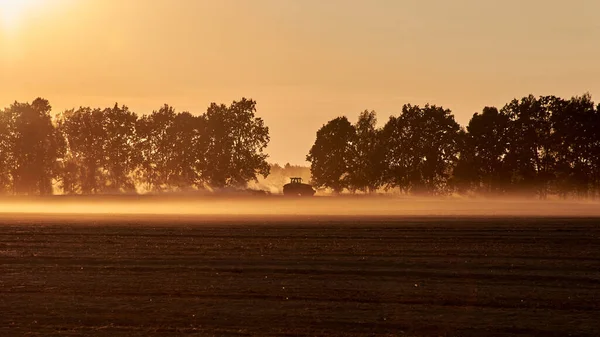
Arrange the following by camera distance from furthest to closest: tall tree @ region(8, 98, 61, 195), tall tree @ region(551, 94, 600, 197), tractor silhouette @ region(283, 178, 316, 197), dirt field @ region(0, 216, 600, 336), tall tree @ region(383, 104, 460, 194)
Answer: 1. tall tree @ region(8, 98, 61, 195)
2. tractor silhouette @ region(283, 178, 316, 197)
3. tall tree @ region(383, 104, 460, 194)
4. tall tree @ region(551, 94, 600, 197)
5. dirt field @ region(0, 216, 600, 336)

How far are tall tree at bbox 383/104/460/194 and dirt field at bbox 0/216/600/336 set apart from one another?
56.0 metres

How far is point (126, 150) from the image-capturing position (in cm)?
9694

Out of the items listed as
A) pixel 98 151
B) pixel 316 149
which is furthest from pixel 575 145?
pixel 98 151

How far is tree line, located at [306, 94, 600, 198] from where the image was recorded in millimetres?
79500

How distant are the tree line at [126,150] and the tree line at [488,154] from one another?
10.8 metres

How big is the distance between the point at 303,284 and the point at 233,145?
257 feet

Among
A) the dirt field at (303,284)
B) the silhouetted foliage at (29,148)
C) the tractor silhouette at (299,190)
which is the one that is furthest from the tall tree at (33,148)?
the dirt field at (303,284)

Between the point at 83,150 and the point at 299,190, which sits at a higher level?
the point at 83,150

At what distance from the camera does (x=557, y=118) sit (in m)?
81.7

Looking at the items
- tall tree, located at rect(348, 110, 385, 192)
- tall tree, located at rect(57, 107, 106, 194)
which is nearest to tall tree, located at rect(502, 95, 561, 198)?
tall tree, located at rect(348, 110, 385, 192)

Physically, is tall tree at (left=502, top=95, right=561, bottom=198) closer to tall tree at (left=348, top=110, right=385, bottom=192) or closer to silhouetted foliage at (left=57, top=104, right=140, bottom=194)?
tall tree at (left=348, top=110, right=385, bottom=192)

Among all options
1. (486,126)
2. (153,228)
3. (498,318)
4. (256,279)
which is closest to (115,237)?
(153,228)

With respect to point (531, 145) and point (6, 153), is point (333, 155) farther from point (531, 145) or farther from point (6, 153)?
point (6, 153)

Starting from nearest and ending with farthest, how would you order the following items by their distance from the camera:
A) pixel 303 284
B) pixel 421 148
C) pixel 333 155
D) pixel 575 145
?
pixel 303 284, pixel 575 145, pixel 421 148, pixel 333 155
